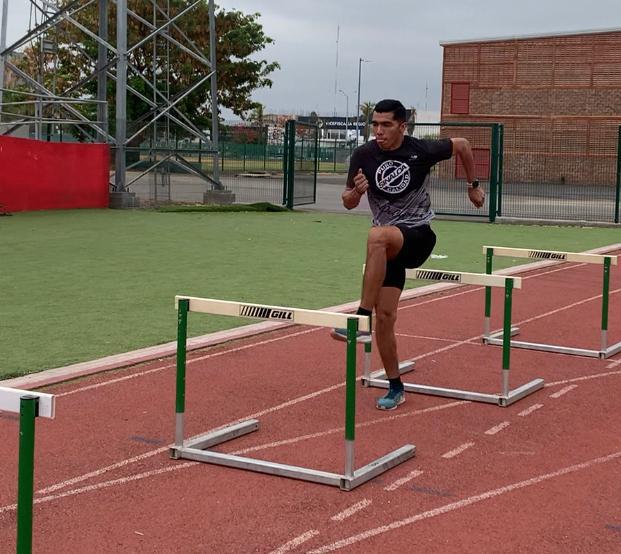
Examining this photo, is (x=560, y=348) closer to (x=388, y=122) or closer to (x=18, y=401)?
(x=388, y=122)

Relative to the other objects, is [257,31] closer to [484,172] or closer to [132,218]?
[484,172]

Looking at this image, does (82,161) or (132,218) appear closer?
(132,218)

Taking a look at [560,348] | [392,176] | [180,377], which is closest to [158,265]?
[560,348]

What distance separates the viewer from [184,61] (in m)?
51.6

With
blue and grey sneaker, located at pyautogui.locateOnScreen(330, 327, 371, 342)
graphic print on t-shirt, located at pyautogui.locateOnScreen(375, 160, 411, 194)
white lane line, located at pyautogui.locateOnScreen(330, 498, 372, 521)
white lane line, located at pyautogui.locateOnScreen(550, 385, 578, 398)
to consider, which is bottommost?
white lane line, located at pyautogui.locateOnScreen(330, 498, 372, 521)

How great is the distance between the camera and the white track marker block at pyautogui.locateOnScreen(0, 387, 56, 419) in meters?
3.37

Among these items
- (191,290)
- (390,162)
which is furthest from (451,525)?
(191,290)

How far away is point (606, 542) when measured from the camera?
15.5 feet

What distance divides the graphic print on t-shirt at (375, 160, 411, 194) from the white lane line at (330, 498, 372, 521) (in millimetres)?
2464

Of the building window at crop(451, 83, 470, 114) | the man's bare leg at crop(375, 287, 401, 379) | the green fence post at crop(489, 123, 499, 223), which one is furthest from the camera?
the building window at crop(451, 83, 470, 114)

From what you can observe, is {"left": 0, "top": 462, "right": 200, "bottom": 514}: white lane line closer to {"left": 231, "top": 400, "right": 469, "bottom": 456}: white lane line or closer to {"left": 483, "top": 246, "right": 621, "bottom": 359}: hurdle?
{"left": 231, "top": 400, "right": 469, "bottom": 456}: white lane line

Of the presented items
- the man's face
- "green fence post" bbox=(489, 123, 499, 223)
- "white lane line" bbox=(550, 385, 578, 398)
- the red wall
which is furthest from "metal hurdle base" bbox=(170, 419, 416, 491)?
"green fence post" bbox=(489, 123, 499, 223)

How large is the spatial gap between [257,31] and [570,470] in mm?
55830

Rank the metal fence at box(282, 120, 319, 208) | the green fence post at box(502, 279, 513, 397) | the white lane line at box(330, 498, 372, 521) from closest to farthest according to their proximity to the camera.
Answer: the white lane line at box(330, 498, 372, 521) < the green fence post at box(502, 279, 513, 397) < the metal fence at box(282, 120, 319, 208)
